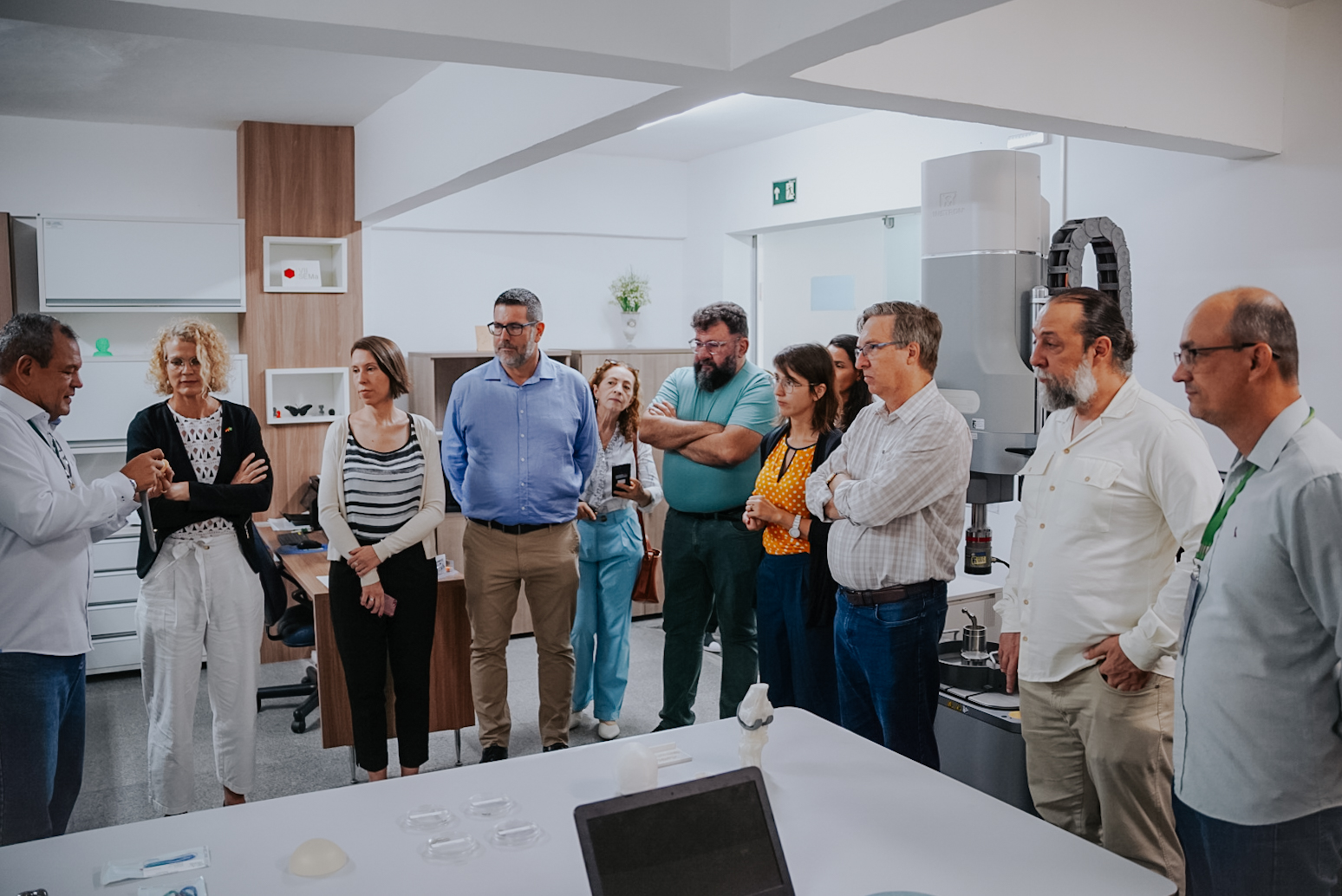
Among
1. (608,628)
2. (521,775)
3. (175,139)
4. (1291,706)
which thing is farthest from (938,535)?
(175,139)

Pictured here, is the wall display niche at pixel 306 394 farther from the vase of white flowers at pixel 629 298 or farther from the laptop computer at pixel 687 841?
the laptop computer at pixel 687 841

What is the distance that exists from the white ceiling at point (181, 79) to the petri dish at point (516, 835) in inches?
118

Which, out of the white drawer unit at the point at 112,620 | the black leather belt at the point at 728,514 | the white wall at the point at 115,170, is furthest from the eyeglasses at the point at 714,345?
the white drawer unit at the point at 112,620

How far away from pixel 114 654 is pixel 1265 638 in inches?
202

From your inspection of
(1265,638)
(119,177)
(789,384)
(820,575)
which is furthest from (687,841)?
(119,177)

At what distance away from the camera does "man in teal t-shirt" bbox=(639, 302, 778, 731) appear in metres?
3.66

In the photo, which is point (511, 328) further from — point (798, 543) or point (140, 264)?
point (140, 264)

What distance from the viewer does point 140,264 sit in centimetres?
510

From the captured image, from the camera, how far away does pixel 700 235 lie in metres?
6.69

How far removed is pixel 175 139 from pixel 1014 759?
5.14 meters

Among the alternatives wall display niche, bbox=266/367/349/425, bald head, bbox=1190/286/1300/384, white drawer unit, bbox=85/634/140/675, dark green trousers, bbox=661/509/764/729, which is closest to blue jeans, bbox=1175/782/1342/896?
bald head, bbox=1190/286/1300/384

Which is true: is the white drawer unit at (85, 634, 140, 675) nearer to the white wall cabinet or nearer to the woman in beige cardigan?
the white wall cabinet

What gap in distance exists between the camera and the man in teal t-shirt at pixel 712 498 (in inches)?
144

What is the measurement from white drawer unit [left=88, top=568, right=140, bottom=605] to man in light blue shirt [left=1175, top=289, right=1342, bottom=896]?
4.82 m
